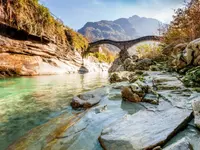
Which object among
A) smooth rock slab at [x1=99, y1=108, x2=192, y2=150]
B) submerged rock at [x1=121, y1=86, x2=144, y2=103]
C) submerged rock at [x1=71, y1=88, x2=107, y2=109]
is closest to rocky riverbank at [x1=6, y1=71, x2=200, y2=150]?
smooth rock slab at [x1=99, y1=108, x2=192, y2=150]

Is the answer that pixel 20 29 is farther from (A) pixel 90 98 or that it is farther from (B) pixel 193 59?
(B) pixel 193 59

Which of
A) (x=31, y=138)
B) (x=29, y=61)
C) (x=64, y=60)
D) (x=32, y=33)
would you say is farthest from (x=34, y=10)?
(x=31, y=138)

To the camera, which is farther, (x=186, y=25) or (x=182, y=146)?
(x=186, y=25)

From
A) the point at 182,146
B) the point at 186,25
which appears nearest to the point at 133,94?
the point at 182,146

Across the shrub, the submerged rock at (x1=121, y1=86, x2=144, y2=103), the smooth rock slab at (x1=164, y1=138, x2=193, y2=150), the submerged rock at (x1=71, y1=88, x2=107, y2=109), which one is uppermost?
the shrub

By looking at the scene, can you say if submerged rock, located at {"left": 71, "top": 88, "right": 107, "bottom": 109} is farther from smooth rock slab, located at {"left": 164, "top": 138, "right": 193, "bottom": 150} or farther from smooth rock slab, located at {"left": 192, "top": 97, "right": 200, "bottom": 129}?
smooth rock slab, located at {"left": 164, "top": 138, "right": 193, "bottom": 150}

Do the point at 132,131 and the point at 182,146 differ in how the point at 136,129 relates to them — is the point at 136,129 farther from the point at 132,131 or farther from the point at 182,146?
the point at 182,146

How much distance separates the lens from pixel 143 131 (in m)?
2.20

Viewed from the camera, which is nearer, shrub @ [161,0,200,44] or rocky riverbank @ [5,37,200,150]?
rocky riverbank @ [5,37,200,150]

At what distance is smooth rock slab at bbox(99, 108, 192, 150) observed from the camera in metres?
1.95

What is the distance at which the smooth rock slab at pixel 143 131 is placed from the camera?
6.40 ft

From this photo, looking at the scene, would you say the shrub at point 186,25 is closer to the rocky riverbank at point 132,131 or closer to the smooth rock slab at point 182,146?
the rocky riverbank at point 132,131

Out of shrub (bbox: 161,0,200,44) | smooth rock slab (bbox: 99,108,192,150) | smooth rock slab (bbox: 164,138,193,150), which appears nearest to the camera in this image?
smooth rock slab (bbox: 164,138,193,150)

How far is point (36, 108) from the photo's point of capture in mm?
4938
